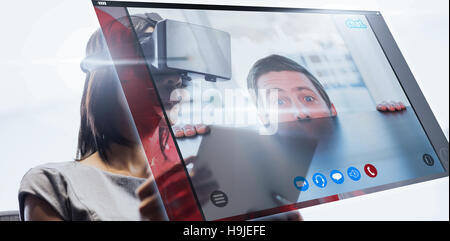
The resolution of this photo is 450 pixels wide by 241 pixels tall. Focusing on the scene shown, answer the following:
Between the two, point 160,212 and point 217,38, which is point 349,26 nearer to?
point 217,38

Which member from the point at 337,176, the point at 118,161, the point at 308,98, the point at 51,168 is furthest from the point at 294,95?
the point at 51,168

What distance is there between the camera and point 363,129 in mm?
1090

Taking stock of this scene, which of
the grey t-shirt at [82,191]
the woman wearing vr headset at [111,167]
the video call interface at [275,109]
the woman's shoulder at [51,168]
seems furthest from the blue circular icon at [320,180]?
the woman's shoulder at [51,168]

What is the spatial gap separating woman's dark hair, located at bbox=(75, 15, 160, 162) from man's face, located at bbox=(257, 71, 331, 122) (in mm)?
316

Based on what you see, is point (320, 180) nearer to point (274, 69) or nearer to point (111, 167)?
point (274, 69)

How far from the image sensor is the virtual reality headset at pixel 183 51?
964 millimetres

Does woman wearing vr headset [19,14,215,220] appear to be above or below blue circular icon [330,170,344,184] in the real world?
above

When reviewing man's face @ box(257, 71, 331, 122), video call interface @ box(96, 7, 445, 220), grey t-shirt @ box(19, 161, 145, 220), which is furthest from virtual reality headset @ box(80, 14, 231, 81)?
grey t-shirt @ box(19, 161, 145, 220)

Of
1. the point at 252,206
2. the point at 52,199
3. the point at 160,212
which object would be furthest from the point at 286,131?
the point at 52,199

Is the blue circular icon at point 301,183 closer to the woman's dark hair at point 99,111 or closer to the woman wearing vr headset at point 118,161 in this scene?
the woman wearing vr headset at point 118,161

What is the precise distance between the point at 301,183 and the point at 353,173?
14cm

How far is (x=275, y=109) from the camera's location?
1.02 metres

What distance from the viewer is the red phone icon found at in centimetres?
102

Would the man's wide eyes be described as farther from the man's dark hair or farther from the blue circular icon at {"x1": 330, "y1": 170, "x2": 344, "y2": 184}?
the blue circular icon at {"x1": 330, "y1": 170, "x2": 344, "y2": 184}
